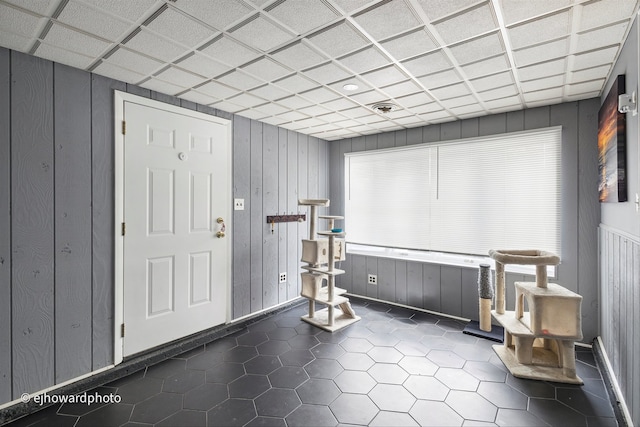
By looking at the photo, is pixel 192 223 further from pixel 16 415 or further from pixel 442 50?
pixel 442 50

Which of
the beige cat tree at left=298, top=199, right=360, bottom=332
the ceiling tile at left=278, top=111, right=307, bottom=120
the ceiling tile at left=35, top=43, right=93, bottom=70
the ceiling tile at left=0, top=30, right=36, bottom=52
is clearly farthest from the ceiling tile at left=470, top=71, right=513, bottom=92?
the ceiling tile at left=0, top=30, right=36, bottom=52

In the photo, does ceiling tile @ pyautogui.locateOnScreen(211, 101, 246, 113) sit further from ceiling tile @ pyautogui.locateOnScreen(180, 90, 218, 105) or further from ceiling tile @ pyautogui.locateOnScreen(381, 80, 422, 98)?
ceiling tile @ pyautogui.locateOnScreen(381, 80, 422, 98)

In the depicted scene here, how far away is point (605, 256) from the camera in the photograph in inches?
98.2

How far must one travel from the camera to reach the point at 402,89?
2635 millimetres

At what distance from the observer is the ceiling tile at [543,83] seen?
2.41 m

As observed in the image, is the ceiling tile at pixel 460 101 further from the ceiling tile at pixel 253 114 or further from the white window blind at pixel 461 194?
the ceiling tile at pixel 253 114

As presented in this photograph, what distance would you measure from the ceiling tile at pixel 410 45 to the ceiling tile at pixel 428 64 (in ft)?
0.28

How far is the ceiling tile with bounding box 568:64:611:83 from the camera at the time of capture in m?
2.24

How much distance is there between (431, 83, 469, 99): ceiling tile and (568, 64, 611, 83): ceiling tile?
73 cm

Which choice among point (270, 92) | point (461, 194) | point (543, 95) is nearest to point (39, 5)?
point (270, 92)

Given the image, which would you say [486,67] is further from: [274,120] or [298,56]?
[274,120]

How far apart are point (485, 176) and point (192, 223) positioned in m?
3.13

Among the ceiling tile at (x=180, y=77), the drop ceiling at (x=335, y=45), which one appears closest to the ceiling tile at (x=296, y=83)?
the drop ceiling at (x=335, y=45)

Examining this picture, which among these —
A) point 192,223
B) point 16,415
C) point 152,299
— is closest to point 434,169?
point 192,223
